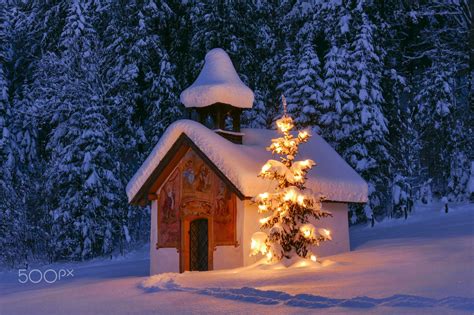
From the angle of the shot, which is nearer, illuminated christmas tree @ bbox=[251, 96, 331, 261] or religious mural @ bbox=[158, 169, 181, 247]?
illuminated christmas tree @ bbox=[251, 96, 331, 261]

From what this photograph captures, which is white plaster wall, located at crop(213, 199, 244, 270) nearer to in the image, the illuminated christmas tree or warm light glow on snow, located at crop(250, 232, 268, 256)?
the illuminated christmas tree

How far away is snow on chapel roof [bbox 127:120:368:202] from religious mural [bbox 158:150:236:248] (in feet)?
2.94

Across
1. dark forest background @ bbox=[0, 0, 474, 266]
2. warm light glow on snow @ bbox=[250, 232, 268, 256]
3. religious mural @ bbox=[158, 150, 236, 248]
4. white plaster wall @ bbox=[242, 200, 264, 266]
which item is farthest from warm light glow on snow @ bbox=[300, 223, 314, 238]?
dark forest background @ bbox=[0, 0, 474, 266]

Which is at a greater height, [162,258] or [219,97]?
[219,97]

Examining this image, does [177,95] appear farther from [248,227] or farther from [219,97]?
[248,227]

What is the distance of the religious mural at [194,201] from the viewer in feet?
64.6

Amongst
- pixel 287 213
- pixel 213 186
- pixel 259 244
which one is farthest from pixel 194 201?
pixel 287 213

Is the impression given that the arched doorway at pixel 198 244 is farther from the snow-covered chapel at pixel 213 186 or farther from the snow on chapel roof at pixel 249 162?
the snow on chapel roof at pixel 249 162

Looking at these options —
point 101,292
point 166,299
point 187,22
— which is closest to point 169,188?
point 101,292

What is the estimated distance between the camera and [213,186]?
797 inches

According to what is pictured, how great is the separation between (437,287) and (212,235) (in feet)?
31.1

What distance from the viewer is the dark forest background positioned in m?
31.5

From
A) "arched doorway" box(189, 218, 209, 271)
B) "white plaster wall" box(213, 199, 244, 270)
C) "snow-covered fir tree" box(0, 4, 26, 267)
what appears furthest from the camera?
"snow-covered fir tree" box(0, 4, 26, 267)

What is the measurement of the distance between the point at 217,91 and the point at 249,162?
10.5 feet
